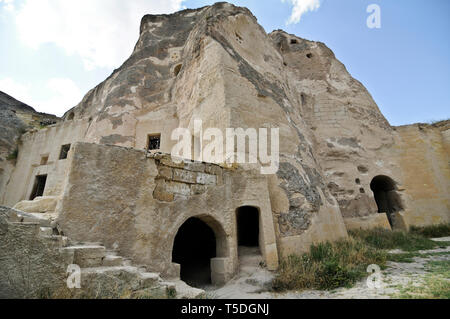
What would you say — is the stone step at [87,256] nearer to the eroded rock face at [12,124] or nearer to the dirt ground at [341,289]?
the dirt ground at [341,289]

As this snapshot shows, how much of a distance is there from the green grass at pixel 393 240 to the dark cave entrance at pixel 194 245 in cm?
464

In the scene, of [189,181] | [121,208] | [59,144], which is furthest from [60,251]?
[59,144]

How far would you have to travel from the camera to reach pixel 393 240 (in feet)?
24.2

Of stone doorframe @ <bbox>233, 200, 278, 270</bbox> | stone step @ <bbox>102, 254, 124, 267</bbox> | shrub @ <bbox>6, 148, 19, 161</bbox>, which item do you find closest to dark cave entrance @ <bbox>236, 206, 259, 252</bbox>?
stone doorframe @ <bbox>233, 200, 278, 270</bbox>

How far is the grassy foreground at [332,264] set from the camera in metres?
4.08

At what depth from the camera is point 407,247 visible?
22.5ft

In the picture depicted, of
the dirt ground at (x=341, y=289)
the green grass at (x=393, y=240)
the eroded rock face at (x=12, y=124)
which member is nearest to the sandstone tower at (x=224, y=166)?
the dirt ground at (x=341, y=289)

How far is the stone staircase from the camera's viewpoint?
8.45ft

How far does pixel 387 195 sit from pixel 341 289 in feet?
27.5

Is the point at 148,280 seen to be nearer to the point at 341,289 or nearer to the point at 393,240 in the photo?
the point at 341,289

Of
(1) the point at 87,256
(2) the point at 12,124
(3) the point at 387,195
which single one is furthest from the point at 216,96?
(2) the point at 12,124

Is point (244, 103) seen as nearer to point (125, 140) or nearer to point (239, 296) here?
point (239, 296)

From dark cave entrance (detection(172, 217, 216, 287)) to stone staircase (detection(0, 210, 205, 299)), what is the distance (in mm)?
3441

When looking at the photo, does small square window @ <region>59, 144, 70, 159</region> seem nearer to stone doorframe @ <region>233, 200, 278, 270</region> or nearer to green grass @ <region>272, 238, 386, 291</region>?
stone doorframe @ <region>233, 200, 278, 270</region>
